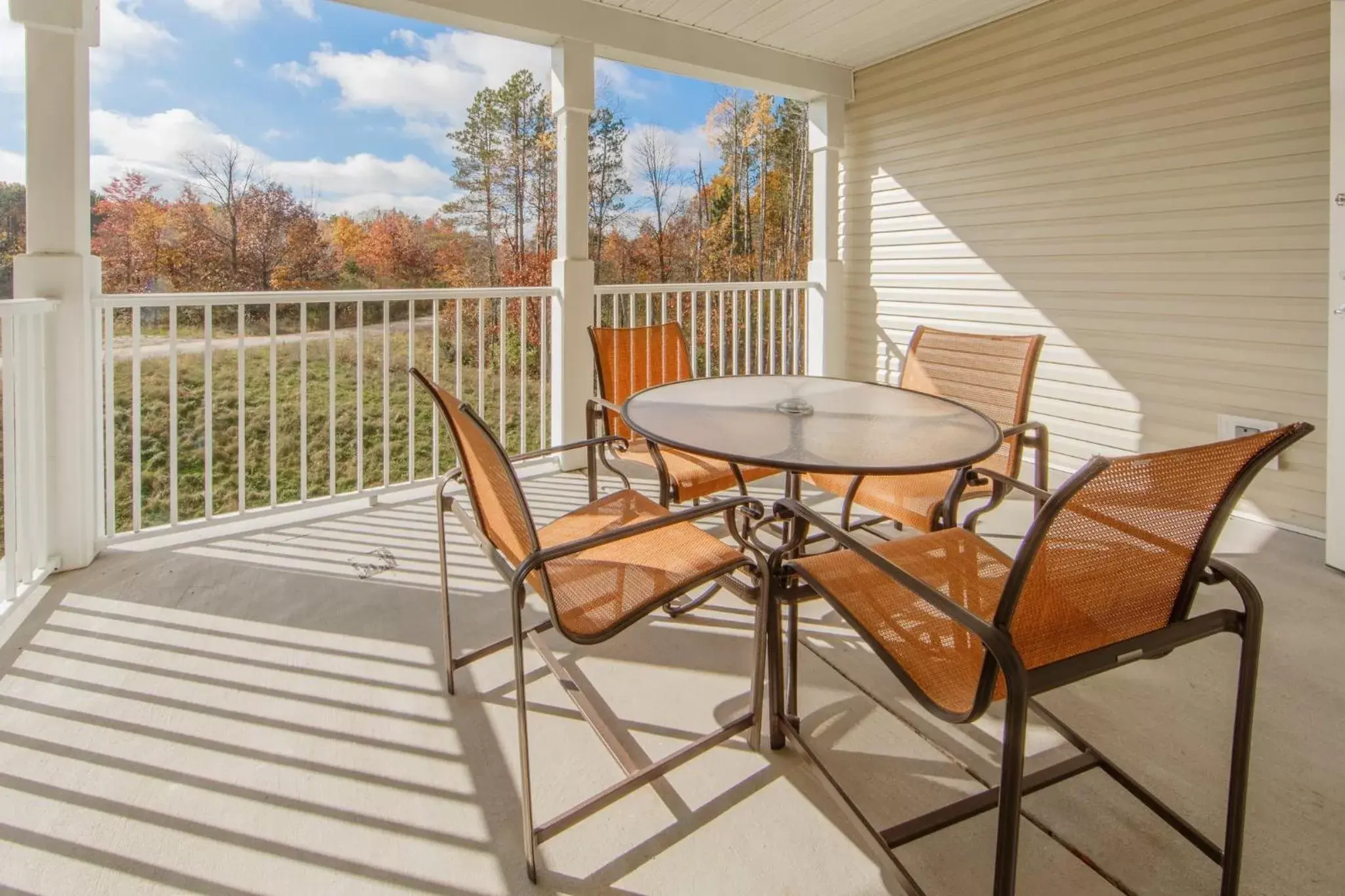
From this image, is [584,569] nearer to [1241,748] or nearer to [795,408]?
[795,408]

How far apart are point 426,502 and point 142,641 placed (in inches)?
64.2

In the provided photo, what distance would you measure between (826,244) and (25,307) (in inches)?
186

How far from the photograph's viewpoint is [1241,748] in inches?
49.9

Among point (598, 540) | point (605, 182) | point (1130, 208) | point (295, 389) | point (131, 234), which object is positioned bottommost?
point (598, 540)

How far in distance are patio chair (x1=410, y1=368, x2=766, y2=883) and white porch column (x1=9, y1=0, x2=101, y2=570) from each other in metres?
1.80

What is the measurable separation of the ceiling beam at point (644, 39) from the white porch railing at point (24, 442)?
2.07 m

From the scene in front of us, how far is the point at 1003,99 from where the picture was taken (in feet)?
14.8

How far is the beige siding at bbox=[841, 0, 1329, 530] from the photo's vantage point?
3.35 meters

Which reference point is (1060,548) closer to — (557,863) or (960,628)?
(960,628)

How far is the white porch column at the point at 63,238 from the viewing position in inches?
105

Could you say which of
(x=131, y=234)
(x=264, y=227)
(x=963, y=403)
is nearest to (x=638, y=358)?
(x=963, y=403)

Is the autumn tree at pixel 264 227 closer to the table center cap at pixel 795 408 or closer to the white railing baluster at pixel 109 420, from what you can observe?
the white railing baluster at pixel 109 420

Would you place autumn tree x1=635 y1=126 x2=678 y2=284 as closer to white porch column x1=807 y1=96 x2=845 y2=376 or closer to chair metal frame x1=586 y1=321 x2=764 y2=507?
white porch column x1=807 y1=96 x2=845 y2=376

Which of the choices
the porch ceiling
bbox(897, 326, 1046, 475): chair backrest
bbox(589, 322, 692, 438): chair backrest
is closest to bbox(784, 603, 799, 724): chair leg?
bbox(897, 326, 1046, 475): chair backrest
